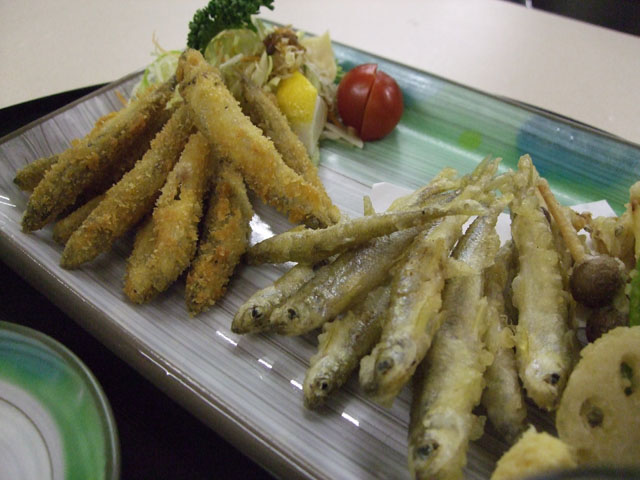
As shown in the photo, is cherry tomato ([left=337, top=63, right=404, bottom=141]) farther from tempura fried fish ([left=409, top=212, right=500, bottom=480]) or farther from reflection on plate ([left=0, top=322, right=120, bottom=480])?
reflection on plate ([left=0, top=322, right=120, bottom=480])

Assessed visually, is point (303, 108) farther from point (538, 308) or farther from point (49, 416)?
point (49, 416)

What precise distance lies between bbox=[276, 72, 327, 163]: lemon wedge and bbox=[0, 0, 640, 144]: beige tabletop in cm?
138

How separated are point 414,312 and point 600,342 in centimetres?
47

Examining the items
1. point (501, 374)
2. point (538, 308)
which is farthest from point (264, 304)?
point (538, 308)

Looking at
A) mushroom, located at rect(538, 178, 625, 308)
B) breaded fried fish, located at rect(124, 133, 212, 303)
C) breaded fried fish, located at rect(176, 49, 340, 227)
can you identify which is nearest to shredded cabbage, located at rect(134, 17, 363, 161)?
breaded fried fish, located at rect(176, 49, 340, 227)

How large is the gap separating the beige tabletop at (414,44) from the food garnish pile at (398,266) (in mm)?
1669

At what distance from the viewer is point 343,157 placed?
2.72 m

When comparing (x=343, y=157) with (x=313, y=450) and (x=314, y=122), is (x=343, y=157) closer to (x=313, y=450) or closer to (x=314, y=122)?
(x=314, y=122)

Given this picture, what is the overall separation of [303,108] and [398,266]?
57.1 inches

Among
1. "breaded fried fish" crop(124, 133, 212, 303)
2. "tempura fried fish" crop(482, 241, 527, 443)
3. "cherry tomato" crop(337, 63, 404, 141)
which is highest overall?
"cherry tomato" crop(337, 63, 404, 141)

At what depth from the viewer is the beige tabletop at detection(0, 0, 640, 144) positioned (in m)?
3.41

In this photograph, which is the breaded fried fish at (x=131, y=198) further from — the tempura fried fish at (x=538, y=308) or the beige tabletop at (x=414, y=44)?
the beige tabletop at (x=414, y=44)

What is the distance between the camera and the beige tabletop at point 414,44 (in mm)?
3414

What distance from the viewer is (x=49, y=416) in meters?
1.28
